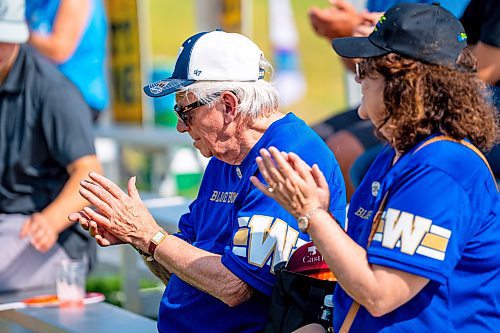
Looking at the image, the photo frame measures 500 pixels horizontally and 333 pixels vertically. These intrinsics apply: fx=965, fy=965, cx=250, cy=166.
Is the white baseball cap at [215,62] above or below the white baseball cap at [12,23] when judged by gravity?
above

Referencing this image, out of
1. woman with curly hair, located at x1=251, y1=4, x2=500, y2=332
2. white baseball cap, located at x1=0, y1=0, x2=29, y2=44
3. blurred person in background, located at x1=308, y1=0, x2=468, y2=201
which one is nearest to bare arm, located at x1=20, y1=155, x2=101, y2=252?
white baseball cap, located at x1=0, y1=0, x2=29, y2=44

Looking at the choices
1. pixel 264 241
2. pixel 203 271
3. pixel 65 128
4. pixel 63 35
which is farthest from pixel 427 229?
pixel 63 35

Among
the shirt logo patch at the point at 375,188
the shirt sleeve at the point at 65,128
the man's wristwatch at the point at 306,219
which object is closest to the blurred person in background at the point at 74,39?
the shirt sleeve at the point at 65,128

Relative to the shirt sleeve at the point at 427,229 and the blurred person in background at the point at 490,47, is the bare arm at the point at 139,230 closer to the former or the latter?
the shirt sleeve at the point at 427,229

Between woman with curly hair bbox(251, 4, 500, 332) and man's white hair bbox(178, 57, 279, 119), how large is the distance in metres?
0.58

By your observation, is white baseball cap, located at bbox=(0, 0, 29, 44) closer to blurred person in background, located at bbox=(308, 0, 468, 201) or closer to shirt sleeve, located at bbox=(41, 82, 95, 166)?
shirt sleeve, located at bbox=(41, 82, 95, 166)

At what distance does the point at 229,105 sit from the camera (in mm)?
2822

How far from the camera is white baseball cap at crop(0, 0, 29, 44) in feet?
14.3

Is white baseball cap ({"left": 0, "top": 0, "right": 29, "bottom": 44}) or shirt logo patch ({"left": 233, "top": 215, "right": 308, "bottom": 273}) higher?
white baseball cap ({"left": 0, "top": 0, "right": 29, "bottom": 44})

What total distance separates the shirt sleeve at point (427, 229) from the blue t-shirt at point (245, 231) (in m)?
0.56

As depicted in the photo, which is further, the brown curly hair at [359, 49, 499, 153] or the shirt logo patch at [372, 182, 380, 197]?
the shirt logo patch at [372, 182, 380, 197]

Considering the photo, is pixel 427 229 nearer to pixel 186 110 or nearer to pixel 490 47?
pixel 186 110

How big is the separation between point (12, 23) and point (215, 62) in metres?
1.89

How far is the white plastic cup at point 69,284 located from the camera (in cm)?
391
